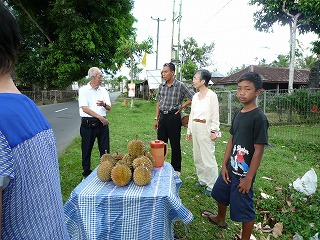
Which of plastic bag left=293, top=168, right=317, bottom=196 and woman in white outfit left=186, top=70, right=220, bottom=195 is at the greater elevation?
woman in white outfit left=186, top=70, right=220, bottom=195

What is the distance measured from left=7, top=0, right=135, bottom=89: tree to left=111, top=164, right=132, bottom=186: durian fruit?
58.4ft

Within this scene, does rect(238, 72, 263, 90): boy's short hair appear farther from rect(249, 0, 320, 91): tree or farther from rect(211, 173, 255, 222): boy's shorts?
rect(249, 0, 320, 91): tree

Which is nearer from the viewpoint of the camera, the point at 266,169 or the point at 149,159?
the point at 149,159

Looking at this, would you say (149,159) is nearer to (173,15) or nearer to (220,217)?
(220,217)

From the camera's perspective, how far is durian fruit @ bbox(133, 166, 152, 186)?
2182mm

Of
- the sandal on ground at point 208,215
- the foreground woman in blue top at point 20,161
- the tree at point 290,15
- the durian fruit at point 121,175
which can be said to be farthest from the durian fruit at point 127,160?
the tree at point 290,15

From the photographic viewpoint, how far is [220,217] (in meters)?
3.12

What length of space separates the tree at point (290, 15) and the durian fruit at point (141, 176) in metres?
13.7

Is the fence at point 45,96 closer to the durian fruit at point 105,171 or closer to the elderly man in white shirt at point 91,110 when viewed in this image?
the elderly man in white shirt at point 91,110

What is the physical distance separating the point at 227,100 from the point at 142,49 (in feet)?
29.2

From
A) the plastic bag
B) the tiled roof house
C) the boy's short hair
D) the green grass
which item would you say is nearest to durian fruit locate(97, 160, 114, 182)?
the green grass

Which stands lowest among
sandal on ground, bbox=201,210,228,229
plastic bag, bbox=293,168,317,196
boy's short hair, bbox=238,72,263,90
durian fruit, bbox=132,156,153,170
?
sandal on ground, bbox=201,210,228,229

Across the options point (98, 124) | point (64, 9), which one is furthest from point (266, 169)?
point (64, 9)

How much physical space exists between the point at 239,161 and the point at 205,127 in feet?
4.18
